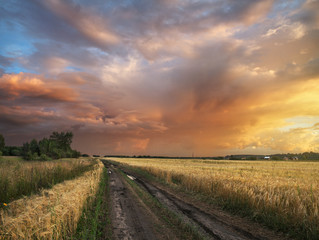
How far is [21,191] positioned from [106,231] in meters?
7.99

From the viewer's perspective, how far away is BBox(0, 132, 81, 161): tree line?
8909 cm

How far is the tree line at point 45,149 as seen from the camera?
292ft

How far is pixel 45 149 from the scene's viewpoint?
103 meters

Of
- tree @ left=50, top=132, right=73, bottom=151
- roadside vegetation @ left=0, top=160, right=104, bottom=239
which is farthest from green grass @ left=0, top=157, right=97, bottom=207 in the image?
tree @ left=50, top=132, right=73, bottom=151

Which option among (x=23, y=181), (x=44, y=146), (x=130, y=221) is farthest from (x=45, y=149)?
(x=130, y=221)

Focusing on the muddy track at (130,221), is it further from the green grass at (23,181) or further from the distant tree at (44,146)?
the distant tree at (44,146)

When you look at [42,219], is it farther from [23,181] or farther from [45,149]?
[45,149]

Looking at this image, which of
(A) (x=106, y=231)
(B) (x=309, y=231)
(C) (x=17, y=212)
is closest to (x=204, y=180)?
(B) (x=309, y=231)

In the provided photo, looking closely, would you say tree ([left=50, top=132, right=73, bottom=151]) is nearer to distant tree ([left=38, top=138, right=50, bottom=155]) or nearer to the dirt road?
distant tree ([left=38, top=138, right=50, bottom=155])

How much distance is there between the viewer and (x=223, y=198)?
11891 millimetres

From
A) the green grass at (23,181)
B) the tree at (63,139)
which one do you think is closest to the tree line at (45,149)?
the tree at (63,139)

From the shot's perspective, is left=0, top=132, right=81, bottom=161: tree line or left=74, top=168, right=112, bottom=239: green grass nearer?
left=74, top=168, right=112, bottom=239: green grass

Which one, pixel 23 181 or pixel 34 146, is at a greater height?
pixel 23 181

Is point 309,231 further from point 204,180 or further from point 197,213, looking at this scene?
point 204,180
